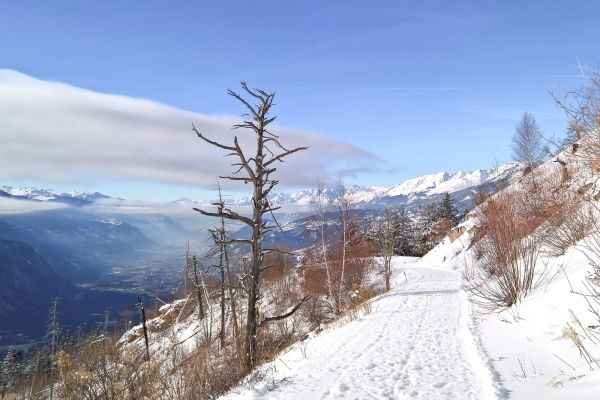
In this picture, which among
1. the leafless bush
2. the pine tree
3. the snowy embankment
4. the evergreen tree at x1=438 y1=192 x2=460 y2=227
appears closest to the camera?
the snowy embankment

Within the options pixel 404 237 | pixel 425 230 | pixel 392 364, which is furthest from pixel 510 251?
pixel 404 237

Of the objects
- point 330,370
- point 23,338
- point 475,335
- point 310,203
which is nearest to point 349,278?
point 310,203

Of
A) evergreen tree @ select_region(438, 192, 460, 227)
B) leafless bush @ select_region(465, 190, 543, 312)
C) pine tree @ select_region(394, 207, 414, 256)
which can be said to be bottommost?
pine tree @ select_region(394, 207, 414, 256)

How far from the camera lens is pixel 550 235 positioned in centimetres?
1156

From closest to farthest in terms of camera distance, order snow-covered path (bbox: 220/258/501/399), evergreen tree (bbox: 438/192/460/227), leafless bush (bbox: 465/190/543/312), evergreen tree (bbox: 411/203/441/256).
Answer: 1. snow-covered path (bbox: 220/258/501/399)
2. leafless bush (bbox: 465/190/543/312)
3. evergreen tree (bbox: 411/203/441/256)
4. evergreen tree (bbox: 438/192/460/227)

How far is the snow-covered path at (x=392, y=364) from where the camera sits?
18.7 ft

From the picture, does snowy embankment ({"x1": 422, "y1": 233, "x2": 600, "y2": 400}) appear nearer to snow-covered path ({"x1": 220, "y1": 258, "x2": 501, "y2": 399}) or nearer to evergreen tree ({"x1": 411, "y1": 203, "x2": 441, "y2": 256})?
snow-covered path ({"x1": 220, "y1": 258, "x2": 501, "y2": 399})

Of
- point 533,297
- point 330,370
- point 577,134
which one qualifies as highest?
point 577,134

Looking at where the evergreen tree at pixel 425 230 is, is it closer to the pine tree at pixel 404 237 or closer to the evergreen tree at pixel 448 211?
the evergreen tree at pixel 448 211

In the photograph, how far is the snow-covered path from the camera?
18.7ft

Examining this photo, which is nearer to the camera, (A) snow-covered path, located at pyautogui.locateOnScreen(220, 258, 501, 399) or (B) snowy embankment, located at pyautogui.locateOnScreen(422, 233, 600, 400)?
(B) snowy embankment, located at pyautogui.locateOnScreen(422, 233, 600, 400)

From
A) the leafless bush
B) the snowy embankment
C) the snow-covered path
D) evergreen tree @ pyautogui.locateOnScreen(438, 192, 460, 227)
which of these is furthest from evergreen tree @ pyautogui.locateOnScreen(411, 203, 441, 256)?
the leafless bush

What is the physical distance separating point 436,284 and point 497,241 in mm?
14866

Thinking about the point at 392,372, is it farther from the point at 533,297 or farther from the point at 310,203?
the point at 310,203
